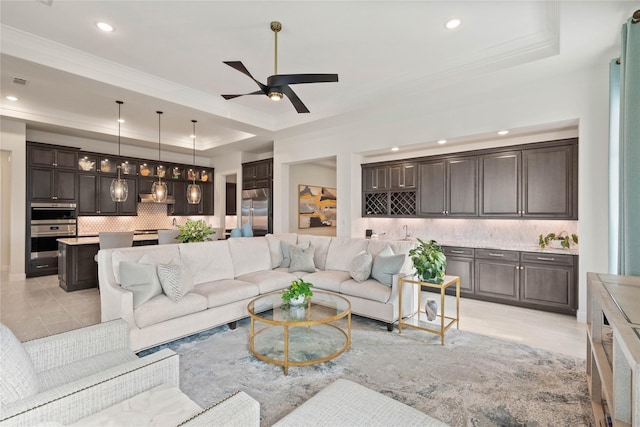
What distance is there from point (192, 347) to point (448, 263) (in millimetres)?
3930

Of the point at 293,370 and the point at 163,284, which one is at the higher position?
the point at 163,284

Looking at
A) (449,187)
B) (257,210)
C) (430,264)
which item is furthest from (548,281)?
(257,210)

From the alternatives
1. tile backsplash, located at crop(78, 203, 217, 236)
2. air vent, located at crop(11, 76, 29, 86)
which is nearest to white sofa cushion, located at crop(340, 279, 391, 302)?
air vent, located at crop(11, 76, 29, 86)

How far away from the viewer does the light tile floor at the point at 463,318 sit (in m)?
3.28

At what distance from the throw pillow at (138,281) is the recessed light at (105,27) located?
7.94 feet

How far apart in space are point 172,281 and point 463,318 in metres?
3.46

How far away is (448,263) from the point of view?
16.5 feet

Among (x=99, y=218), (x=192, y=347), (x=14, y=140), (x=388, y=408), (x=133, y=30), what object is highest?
(x=133, y=30)

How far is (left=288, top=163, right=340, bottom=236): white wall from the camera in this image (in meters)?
7.52

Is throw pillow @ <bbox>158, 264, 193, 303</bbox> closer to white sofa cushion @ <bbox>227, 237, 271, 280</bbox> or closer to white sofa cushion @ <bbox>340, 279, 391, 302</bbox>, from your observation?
white sofa cushion @ <bbox>227, 237, 271, 280</bbox>

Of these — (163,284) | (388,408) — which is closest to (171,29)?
(163,284)

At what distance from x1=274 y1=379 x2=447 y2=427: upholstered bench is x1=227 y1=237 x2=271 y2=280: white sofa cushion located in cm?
292

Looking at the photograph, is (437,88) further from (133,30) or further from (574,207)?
(133,30)

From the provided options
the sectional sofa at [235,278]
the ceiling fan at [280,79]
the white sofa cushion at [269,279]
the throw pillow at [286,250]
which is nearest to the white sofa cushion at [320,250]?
the sectional sofa at [235,278]
